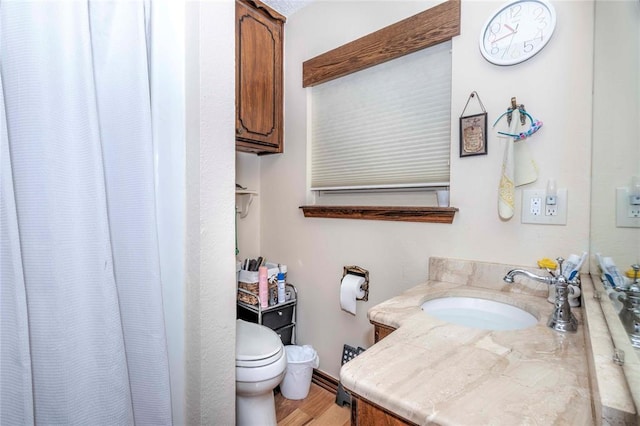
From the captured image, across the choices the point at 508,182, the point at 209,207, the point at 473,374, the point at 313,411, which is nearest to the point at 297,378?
the point at 313,411

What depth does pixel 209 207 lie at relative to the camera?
3.39 ft

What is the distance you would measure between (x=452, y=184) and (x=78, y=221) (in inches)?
57.6

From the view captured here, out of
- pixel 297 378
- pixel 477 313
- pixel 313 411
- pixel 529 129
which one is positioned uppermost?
pixel 529 129

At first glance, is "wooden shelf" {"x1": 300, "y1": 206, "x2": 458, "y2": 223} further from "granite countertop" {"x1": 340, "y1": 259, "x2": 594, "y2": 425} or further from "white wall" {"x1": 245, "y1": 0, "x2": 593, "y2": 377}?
"granite countertop" {"x1": 340, "y1": 259, "x2": 594, "y2": 425}

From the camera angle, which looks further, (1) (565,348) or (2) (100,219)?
(2) (100,219)

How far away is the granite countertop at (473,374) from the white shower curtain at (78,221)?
0.75 m

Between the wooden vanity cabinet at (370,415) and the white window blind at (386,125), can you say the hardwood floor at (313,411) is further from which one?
the white window blind at (386,125)

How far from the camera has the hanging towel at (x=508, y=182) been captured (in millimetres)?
1204

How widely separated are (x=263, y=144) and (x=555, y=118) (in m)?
1.55

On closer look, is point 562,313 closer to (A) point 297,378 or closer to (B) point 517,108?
(B) point 517,108

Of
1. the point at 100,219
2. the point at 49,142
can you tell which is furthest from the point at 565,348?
the point at 49,142

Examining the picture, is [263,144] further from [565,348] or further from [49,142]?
[565,348]

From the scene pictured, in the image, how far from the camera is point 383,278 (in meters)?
1.70

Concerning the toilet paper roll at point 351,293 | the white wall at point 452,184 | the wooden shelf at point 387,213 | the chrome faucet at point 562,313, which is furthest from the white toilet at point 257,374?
the chrome faucet at point 562,313
